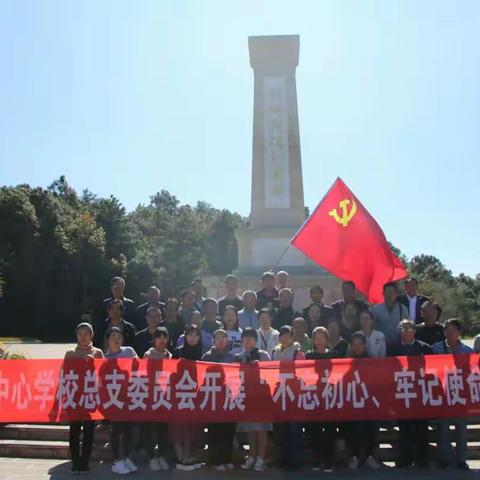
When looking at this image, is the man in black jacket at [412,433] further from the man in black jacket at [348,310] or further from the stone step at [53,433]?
the man in black jacket at [348,310]

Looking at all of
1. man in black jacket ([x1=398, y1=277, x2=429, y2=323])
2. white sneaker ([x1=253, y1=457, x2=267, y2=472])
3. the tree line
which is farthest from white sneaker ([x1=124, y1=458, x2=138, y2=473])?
the tree line

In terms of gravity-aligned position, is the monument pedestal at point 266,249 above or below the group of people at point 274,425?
above

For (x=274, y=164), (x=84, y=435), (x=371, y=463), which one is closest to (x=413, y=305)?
(x=371, y=463)

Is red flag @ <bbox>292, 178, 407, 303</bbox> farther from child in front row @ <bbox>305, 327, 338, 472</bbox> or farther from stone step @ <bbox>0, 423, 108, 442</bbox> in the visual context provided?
stone step @ <bbox>0, 423, 108, 442</bbox>

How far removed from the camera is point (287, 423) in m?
6.12

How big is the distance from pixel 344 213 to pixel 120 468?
4.41 metres

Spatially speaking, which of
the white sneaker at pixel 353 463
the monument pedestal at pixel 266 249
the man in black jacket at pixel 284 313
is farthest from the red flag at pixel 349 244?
Result: the monument pedestal at pixel 266 249

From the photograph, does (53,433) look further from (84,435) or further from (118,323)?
(118,323)

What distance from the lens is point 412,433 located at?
619 cm

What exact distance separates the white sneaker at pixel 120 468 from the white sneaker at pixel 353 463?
7.50ft

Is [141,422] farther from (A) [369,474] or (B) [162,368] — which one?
(A) [369,474]

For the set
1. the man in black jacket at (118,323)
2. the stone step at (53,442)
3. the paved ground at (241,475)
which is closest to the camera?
the paved ground at (241,475)

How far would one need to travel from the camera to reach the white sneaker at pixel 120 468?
5.94 metres

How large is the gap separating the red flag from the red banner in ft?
5.94
